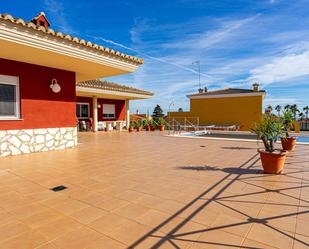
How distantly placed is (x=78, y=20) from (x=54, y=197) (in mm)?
12077

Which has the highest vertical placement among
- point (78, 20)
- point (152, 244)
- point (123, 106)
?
point (78, 20)

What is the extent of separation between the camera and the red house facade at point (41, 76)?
6.02 m

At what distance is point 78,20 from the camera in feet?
40.6

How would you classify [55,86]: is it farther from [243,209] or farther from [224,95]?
[224,95]

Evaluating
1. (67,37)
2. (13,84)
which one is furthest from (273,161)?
(13,84)

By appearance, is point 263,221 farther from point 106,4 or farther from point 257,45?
point 257,45

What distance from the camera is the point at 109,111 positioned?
68.0 feet

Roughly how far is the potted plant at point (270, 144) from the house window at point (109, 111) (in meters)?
16.7

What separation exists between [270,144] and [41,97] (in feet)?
26.9

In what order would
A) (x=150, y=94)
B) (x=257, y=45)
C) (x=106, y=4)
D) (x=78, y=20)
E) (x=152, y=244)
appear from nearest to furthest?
(x=152, y=244) → (x=106, y=4) → (x=78, y=20) → (x=257, y=45) → (x=150, y=94)

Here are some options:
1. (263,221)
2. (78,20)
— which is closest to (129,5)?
(78,20)

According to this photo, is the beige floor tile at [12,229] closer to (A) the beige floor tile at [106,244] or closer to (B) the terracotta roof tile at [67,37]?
(A) the beige floor tile at [106,244]

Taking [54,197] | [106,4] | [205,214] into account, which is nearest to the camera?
[205,214]

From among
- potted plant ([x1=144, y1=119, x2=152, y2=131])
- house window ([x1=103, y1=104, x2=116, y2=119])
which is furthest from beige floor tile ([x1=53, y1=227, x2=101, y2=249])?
house window ([x1=103, y1=104, x2=116, y2=119])
